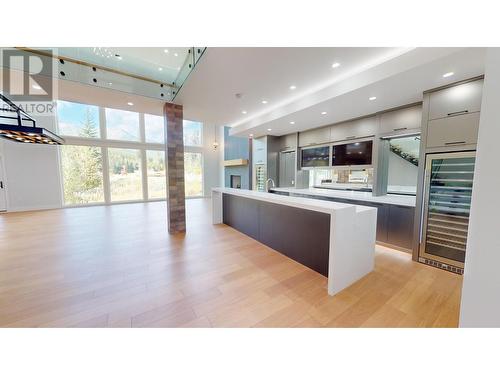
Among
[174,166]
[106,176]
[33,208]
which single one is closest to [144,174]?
[106,176]

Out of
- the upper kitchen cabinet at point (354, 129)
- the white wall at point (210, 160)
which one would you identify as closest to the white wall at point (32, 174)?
the white wall at point (210, 160)

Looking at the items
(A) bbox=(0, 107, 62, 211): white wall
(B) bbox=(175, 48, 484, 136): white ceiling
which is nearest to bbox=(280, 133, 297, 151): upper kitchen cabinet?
(B) bbox=(175, 48, 484, 136): white ceiling

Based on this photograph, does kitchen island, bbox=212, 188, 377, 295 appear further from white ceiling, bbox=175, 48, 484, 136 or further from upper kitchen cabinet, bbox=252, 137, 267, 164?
upper kitchen cabinet, bbox=252, 137, 267, 164

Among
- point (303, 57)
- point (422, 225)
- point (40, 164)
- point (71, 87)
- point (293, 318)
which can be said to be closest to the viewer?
point (293, 318)

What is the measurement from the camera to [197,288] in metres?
1.95

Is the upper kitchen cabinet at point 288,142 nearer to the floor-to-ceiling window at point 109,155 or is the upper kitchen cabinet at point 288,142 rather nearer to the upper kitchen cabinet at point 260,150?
the upper kitchen cabinet at point 260,150

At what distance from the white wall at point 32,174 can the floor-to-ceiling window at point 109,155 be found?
240mm

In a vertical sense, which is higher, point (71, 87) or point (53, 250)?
point (71, 87)

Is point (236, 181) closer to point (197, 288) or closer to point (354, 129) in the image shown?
point (354, 129)

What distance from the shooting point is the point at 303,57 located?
208 cm

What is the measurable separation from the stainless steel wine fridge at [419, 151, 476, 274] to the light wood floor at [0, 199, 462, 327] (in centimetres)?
23

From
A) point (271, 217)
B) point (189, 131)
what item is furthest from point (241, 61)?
point (189, 131)
